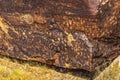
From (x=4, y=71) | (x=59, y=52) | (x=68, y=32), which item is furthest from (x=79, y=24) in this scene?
(x=4, y=71)

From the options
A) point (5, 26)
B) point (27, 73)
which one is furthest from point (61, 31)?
point (5, 26)

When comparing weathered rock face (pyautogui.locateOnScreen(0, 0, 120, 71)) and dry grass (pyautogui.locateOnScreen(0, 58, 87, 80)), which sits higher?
weathered rock face (pyautogui.locateOnScreen(0, 0, 120, 71))

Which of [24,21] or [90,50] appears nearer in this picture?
[90,50]

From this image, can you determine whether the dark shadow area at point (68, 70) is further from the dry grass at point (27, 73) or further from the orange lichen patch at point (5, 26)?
the orange lichen patch at point (5, 26)

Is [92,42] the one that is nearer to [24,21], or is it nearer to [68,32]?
[68,32]

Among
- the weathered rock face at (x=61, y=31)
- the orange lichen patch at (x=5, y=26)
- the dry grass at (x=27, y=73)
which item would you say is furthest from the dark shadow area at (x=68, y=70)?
the orange lichen patch at (x=5, y=26)

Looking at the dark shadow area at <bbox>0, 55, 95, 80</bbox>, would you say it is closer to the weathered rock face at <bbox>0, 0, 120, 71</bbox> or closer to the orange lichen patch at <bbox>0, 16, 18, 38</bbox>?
the weathered rock face at <bbox>0, 0, 120, 71</bbox>

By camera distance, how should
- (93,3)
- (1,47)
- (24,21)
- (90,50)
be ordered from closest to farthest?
(93,3), (90,50), (24,21), (1,47)

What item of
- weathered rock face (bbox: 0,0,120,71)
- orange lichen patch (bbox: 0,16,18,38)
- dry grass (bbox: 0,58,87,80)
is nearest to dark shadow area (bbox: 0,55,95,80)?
dry grass (bbox: 0,58,87,80)
